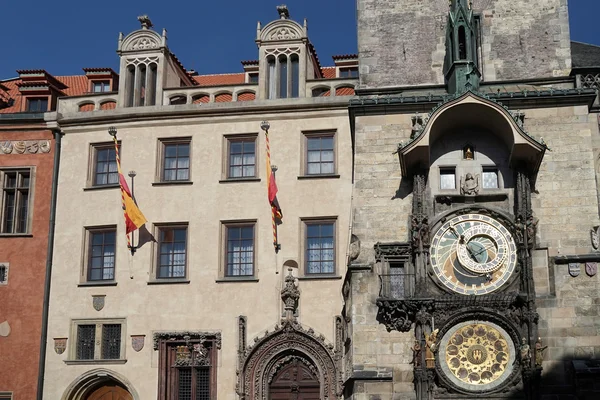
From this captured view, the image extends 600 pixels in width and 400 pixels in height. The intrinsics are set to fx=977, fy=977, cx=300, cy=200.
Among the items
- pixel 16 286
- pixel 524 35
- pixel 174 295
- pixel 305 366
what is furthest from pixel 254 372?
pixel 524 35

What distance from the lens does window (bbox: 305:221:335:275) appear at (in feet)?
83.8

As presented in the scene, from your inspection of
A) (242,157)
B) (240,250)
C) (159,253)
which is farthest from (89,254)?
(242,157)

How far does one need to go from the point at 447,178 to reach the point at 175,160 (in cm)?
896

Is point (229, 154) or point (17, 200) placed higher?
point (229, 154)

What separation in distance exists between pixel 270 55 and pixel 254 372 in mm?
8959

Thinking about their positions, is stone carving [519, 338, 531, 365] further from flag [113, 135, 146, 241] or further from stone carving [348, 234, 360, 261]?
flag [113, 135, 146, 241]

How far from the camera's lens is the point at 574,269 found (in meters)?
19.8

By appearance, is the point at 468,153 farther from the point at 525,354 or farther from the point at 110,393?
the point at 110,393

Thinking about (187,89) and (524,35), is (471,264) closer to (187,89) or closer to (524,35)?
(524,35)

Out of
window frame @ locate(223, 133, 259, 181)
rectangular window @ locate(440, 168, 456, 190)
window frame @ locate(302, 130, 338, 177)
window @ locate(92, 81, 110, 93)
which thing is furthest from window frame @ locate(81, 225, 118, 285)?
rectangular window @ locate(440, 168, 456, 190)

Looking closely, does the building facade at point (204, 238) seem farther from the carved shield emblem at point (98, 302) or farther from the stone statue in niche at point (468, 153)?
the stone statue in niche at point (468, 153)

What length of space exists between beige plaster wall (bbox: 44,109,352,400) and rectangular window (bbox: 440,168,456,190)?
4824mm

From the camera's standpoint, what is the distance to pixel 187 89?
91.0ft

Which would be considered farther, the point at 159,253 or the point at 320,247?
the point at 159,253
